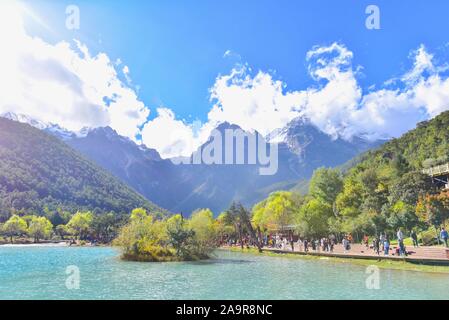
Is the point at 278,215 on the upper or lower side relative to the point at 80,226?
upper

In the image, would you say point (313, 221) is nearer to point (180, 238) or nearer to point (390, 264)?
point (180, 238)

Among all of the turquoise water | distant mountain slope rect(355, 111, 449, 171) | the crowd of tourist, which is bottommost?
the turquoise water

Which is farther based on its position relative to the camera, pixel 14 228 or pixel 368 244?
pixel 14 228

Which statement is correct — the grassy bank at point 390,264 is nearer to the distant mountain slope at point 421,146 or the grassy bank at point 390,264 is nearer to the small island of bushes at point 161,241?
the small island of bushes at point 161,241

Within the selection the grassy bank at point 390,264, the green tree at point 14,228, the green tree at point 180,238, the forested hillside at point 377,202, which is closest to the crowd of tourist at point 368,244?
the grassy bank at point 390,264

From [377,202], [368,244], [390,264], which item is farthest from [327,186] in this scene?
[390,264]

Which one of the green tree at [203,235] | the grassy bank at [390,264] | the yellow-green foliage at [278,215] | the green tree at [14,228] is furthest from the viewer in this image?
the green tree at [14,228]

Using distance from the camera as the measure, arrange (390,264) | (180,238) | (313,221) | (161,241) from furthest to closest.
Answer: (313,221), (161,241), (180,238), (390,264)

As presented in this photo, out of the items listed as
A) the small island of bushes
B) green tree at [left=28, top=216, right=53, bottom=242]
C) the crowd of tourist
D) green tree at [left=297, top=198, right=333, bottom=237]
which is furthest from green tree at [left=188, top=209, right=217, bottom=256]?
green tree at [left=28, top=216, right=53, bottom=242]

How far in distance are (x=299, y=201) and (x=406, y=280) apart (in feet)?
216

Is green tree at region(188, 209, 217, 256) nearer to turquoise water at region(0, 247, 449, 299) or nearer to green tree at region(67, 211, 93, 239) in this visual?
turquoise water at region(0, 247, 449, 299)

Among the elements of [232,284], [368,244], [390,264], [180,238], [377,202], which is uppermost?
[377,202]
